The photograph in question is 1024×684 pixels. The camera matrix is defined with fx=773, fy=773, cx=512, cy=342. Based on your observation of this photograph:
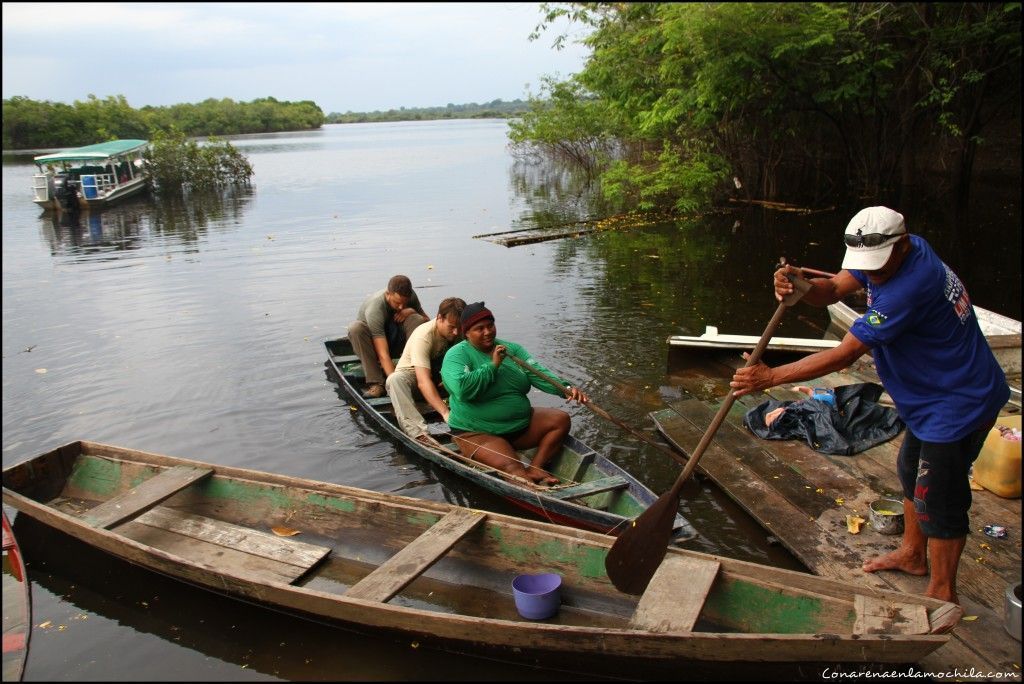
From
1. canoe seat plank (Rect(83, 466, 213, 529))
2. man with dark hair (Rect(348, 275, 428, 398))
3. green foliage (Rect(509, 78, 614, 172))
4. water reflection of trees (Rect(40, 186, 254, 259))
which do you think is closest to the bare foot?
canoe seat plank (Rect(83, 466, 213, 529))

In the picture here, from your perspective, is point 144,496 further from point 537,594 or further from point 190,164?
point 190,164

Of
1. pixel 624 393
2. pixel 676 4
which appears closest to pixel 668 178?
pixel 676 4

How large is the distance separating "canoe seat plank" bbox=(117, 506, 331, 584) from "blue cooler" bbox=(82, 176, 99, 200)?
2555cm

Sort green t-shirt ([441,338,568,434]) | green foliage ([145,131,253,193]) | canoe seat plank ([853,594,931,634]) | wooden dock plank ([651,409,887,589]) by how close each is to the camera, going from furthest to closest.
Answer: green foliage ([145,131,253,193])
green t-shirt ([441,338,568,434])
wooden dock plank ([651,409,887,589])
canoe seat plank ([853,594,931,634])

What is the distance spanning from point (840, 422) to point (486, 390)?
9.09 ft

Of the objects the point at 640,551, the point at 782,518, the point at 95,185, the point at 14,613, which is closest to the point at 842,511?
the point at 782,518

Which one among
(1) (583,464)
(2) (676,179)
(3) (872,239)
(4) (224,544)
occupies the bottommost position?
(4) (224,544)

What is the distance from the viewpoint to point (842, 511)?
5.04 meters

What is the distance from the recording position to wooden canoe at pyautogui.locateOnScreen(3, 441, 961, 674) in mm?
3551

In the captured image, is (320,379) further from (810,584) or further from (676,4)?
(676,4)

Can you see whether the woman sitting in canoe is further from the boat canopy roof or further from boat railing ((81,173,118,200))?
boat railing ((81,173,118,200))

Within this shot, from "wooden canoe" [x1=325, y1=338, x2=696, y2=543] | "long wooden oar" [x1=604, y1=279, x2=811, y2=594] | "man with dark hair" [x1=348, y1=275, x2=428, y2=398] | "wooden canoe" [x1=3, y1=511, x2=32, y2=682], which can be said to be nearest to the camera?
"long wooden oar" [x1=604, y1=279, x2=811, y2=594]

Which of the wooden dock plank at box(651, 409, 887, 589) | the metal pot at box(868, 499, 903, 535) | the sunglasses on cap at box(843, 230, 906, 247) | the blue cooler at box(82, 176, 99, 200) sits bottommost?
the wooden dock plank at box(651, 409, 887, 589)

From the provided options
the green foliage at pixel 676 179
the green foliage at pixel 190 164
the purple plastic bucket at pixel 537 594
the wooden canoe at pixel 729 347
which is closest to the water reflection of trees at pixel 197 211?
the green foliage at pixel 190 164
